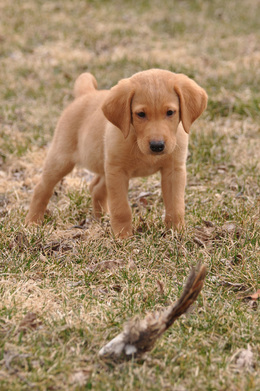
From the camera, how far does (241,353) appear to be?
2.95m

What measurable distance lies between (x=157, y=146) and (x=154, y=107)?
0.93 ft

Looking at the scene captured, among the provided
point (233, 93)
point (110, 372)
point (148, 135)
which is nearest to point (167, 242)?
point (148, 135)

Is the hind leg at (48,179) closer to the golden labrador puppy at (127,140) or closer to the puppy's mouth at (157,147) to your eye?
the golden labrador puppy at (127,140)

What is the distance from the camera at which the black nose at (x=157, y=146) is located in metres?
3.78

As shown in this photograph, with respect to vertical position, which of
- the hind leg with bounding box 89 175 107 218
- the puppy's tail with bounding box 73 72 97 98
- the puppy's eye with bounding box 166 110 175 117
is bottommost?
the hind leg with bounding box 89 175 107 218

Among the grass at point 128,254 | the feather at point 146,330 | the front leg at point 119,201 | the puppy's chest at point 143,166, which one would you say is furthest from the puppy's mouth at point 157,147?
the feather at point 146,330

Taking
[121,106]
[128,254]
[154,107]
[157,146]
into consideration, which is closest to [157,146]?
[157,146]

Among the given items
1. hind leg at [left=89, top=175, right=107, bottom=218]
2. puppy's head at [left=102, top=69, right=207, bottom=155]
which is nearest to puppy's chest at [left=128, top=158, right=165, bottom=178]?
puppy's head at [left=102, top=69, right=207, bottom=155]

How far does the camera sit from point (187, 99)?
403 cm

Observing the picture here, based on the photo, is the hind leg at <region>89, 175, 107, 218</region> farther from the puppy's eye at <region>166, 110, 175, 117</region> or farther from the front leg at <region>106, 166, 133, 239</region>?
the puppy's eye at <region>166, 110, 175, 117</region>

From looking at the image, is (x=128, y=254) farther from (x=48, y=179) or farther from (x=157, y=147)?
(x=48, y=179)

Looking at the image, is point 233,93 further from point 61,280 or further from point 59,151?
point 61,280

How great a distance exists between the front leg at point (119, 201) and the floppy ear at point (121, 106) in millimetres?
413

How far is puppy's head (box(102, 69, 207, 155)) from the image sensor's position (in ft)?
12.6
